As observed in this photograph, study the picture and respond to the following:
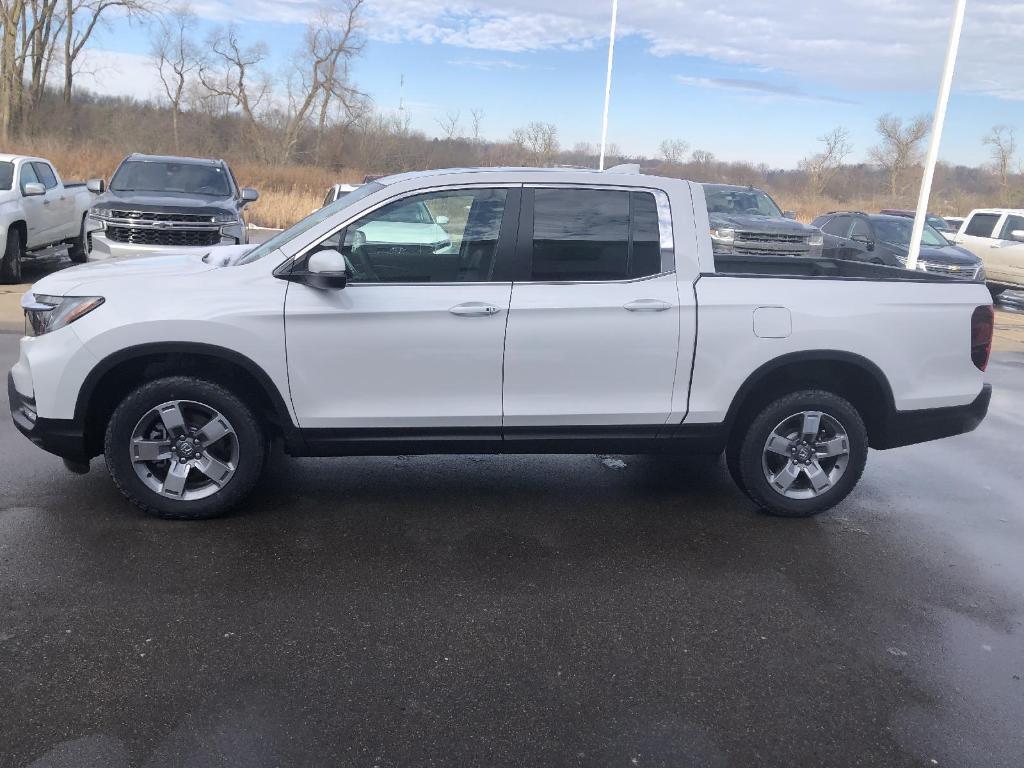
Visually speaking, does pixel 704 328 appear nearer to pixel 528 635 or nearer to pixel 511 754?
pixel 528 635

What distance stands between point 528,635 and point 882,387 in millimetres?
2641

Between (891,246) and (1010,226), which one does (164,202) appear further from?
(1010,226)

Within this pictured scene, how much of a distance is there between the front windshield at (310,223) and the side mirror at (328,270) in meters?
0.34

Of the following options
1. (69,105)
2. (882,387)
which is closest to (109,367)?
(882,387)

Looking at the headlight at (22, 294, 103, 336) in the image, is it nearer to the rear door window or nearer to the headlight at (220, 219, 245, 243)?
the headlight at (220, 219, 245, 243)

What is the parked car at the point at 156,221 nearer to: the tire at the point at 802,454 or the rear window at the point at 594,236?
the rear window at the point at 594,236

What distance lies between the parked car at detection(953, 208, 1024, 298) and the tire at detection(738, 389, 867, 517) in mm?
14749

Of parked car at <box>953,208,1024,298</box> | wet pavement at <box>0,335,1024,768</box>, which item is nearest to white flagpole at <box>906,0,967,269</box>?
parked car at <box>953,208,1024,298</box>

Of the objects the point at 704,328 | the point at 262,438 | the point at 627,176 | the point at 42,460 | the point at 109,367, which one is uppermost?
the point at 627,176

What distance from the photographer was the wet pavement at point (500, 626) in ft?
9.98

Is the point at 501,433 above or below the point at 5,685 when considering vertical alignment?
above

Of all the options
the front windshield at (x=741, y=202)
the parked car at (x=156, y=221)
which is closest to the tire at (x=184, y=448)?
the parked car at (x=156, y=221)

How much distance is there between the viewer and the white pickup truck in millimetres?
4613

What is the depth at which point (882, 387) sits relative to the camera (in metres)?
5.11
